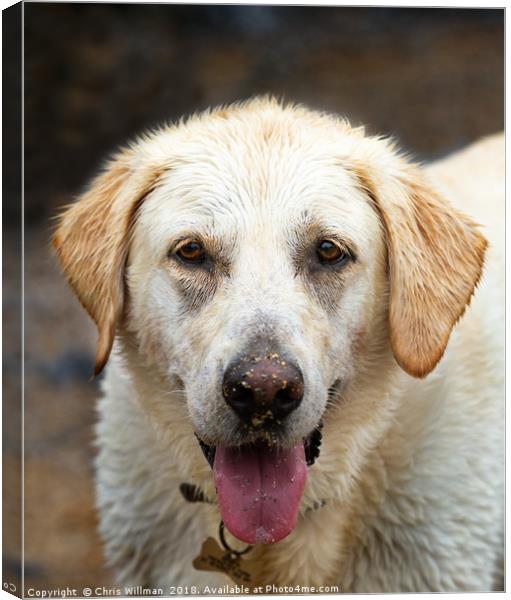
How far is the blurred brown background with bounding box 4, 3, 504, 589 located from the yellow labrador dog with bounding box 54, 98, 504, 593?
546 mm

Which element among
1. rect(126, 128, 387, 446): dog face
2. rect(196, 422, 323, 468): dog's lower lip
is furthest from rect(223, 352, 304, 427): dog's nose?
rect(196, 422, 323, 468): dog's lower lip

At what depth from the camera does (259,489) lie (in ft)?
11.1

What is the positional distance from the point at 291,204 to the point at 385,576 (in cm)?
159

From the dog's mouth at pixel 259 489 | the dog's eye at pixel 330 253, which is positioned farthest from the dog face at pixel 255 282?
the dog's mouth at pixel 259 489

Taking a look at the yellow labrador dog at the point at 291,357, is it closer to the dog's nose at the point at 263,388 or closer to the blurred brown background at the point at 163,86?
the dog's nose at the point at 263,388

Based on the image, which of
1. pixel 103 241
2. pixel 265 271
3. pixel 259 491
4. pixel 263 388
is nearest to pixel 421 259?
pixel 265 271

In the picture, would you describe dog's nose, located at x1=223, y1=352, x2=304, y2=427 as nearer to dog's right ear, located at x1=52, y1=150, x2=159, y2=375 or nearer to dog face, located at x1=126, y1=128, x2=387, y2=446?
dog face, located at x1=126, y1=128, x2=387, y2=446

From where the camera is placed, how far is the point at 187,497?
3986 mm

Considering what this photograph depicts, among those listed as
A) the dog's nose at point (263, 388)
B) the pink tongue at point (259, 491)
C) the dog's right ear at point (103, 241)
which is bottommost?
the pink tongue at point (259, 491)

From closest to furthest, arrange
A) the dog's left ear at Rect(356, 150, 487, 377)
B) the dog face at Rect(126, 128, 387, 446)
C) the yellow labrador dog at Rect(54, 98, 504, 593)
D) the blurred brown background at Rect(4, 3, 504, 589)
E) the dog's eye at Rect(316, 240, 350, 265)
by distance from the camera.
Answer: the dog face at Rect(126, 128, 387, 446)
the yellow labrador dog at Rect(54, 98, 504, 593)
the dog's eye at Rect(316, 240, 350, 265)
the dog's left ear at Rect(356, 150, 487, 377)
the blurred brown background at Rect(4, 3, 504, 589)

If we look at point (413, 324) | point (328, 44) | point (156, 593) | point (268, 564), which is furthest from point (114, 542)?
point (328, 44)

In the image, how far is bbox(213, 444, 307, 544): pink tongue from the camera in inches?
133

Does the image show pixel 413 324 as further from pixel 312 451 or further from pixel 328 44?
pixel 328 44

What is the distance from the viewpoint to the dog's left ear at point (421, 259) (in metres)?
3.60
